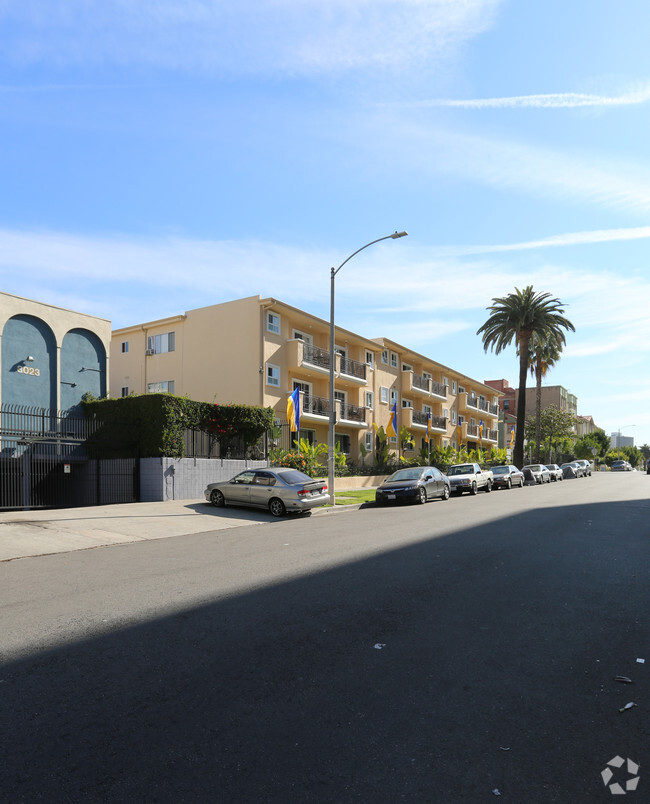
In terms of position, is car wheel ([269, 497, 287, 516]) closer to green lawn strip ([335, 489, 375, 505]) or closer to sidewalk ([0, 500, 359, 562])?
sidewalk ([0, 500, 359, 562])

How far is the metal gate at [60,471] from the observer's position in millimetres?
20391

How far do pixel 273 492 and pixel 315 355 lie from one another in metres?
16.6

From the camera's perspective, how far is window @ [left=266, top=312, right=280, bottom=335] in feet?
101

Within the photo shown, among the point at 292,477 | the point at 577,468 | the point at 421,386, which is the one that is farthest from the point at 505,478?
the point at 577,468

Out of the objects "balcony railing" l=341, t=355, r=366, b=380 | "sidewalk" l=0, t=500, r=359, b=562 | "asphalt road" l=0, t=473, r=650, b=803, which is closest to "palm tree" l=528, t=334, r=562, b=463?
"balcony railing" l=341, t=355, r=366, b=380

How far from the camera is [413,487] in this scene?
72.0 ft

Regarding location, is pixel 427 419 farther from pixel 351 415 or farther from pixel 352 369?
pixel 352 369

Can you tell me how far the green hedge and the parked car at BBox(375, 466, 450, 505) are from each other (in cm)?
647

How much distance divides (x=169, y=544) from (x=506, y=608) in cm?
791

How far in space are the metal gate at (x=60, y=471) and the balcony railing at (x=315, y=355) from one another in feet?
40.9

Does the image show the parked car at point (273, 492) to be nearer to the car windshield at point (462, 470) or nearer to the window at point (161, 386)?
the car windshield at point (462, 470)

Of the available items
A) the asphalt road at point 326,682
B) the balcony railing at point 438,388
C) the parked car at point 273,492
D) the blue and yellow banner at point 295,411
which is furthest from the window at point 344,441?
the asphalt road at point 326,682

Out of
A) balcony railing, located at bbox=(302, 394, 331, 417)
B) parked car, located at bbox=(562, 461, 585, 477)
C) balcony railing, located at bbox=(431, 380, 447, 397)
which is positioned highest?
balcony railing, located at bbox=(431, 380, 447, 397)

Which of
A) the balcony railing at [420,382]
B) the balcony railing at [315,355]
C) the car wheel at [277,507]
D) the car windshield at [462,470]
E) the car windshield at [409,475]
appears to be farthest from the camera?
the balcony railing at [420,382]
